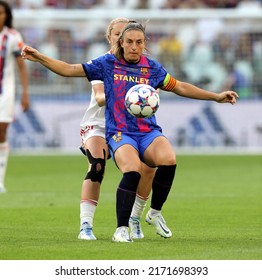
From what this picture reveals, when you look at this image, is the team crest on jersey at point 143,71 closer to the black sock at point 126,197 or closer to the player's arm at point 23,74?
the black sock at point 126,197

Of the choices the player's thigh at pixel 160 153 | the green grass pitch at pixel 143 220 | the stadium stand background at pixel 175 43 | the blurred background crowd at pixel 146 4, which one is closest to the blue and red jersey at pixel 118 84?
the player's thigh at pixel 160 153

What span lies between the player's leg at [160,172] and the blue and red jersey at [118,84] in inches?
10.5

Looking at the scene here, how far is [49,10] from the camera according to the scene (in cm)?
2866

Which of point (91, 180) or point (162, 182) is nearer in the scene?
point (162, 182)

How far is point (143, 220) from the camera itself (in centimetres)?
1248

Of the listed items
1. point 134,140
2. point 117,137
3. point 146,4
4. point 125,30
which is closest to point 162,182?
point 134,140

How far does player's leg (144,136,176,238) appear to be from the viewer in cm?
988

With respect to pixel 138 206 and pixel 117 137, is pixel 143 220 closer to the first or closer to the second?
pixel 138 206

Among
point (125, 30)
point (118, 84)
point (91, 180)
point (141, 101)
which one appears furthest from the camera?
point (91, 180)

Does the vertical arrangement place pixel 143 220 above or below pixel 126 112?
Answer: below

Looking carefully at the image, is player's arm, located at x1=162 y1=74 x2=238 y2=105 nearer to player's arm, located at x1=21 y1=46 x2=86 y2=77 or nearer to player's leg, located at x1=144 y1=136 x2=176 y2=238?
player's leg, located at x1=144 y1=136 x2=176 y2=238

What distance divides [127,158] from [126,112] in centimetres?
53

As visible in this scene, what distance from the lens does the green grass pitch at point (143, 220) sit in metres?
9.05

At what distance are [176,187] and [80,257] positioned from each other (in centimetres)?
876
